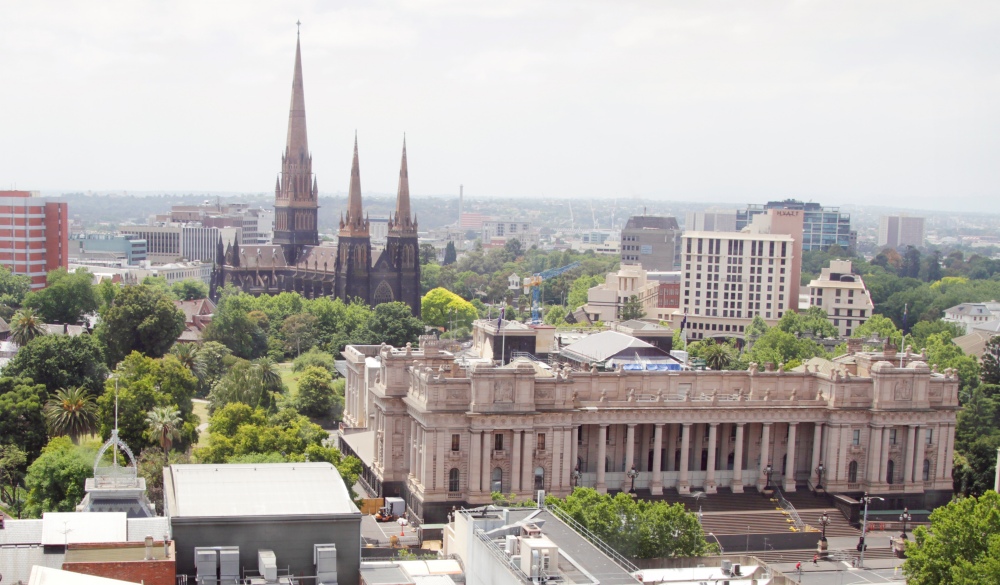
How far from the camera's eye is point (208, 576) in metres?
54.0

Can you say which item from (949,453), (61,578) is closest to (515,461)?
(949,453)

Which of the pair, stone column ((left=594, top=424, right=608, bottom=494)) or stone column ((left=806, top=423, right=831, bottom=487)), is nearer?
stone column ((left=594, top=424, right=608, bottom=494))

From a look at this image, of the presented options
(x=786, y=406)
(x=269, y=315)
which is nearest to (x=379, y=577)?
(x=786, y=406)

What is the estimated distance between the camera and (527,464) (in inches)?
3826

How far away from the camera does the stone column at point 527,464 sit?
97.1m

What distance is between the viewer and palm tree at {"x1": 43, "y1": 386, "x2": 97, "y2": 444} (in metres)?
109

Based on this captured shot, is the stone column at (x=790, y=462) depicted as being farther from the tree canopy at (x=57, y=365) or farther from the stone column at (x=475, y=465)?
the tree canopy at (x=57, y=365)

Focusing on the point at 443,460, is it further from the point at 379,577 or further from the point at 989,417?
the point at 989,417

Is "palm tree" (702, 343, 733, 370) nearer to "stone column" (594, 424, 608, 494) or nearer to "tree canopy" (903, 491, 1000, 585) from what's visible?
"stone column" (594, 424, 608, 494)

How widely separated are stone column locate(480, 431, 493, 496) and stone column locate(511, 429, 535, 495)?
78.8 inches

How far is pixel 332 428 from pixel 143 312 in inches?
1159

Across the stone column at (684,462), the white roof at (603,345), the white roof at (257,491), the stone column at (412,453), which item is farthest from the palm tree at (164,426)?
the white roof at (257,491)

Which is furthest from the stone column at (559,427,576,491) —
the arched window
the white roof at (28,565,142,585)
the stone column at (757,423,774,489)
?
the white roof at (28,565,142,585)

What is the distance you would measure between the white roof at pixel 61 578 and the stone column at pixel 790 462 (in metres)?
64.7
